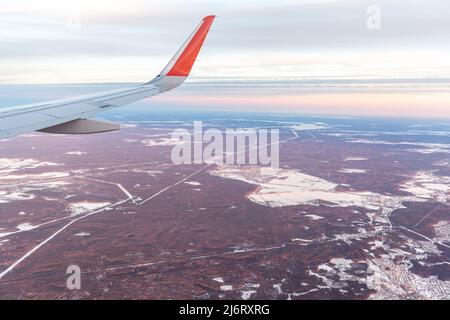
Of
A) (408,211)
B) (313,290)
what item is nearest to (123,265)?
(313,290)

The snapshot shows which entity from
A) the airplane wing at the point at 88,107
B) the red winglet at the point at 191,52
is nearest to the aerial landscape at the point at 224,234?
the airplane wing at the point at 88,107

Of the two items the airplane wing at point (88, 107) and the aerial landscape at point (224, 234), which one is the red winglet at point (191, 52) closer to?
the airplane wing at point (88, 107)

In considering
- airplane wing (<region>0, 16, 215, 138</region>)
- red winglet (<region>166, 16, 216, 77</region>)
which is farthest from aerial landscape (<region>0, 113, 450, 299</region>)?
red winglet (<region>166, 16, 216, 77</region>)

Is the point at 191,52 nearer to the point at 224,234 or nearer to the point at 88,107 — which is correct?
the point at 88,107

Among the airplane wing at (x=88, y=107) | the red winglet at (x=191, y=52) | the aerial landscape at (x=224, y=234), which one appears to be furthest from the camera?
the aerial landscape at (x=224, y=234)

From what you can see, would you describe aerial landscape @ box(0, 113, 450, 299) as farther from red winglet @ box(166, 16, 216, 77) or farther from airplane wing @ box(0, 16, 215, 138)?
red winglet @ box(166, 16, 216, 77)
